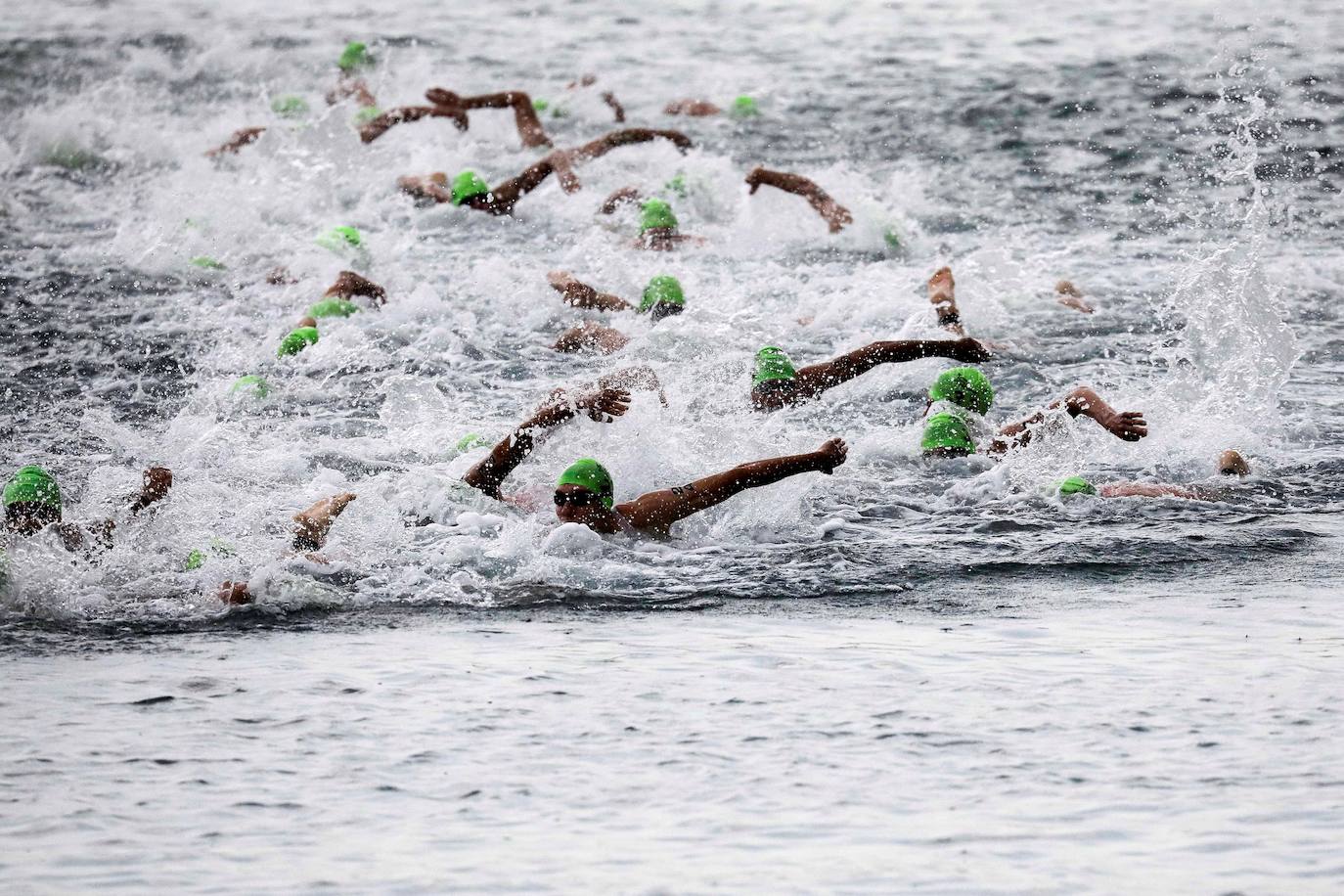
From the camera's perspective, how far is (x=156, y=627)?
7434mm

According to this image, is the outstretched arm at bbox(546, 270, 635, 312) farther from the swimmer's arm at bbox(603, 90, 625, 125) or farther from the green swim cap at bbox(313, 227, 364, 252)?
the swimmer's arm at bbox(603, 90, 625, 125)

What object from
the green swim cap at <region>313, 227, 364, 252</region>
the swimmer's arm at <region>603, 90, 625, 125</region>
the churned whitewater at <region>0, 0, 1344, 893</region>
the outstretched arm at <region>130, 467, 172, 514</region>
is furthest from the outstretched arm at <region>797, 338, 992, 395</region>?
the swimmer's arm at <region>603, 90, 625, 125</region>

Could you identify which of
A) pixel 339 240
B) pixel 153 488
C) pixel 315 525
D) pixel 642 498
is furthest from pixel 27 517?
pixel 339 240

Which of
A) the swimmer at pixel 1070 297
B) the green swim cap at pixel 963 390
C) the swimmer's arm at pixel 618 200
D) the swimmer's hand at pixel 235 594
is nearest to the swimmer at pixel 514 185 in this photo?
the swimmer's arm at pixel 618 200

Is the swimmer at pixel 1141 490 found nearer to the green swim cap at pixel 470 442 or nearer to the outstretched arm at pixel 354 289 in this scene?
the green swim cap at pixel 470 442

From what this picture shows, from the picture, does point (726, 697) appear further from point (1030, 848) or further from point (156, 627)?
point (156, 627)

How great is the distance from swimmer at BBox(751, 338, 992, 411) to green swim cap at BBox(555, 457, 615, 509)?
73.0 inches

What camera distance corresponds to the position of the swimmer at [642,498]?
27.5 ft

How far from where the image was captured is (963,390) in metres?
10.1

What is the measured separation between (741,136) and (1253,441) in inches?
365

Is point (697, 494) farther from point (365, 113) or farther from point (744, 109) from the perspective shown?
point (365, 113)

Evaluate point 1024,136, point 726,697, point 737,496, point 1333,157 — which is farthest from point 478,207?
point 726,697

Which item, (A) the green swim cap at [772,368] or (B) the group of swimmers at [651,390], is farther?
(A) the green swim cap at [772,368]

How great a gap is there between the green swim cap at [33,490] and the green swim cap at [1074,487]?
508 centimetres
